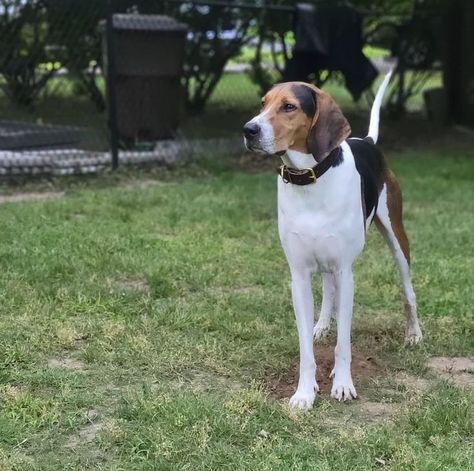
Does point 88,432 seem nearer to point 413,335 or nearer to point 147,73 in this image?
point 413,335

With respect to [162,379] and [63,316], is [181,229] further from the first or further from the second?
[162,379]

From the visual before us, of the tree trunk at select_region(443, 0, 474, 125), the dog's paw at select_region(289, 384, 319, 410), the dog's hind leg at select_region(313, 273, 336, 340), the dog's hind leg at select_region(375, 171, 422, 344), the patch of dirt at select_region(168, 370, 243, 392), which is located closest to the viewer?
the dog's paw at select_region(289, 384, 319, 410)

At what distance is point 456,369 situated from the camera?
3848mm

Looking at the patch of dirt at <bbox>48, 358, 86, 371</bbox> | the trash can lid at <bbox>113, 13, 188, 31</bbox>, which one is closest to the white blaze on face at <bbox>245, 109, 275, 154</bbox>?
the patch of dirt at <bbox>48, 358, 86, 371</bbox>

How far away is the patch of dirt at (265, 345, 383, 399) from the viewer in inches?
141

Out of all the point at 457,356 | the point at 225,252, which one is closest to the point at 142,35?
the point at 225,252

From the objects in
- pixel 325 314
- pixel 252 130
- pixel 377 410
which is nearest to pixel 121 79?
pixel 325 314

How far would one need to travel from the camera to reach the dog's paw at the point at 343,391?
3449 millimetres

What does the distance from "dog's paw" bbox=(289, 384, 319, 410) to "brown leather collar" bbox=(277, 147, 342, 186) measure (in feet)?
2.95

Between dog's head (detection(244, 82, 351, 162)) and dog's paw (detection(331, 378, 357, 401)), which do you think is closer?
dog's head (detection(244, 82, 351, 162))

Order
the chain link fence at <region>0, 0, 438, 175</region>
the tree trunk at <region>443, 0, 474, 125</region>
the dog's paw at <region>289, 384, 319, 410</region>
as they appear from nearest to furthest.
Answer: the dog's paw at <region>289, 384, 319, 410</region>, the chain link fence at <region>0, 0, 438, 175</region>, the tree trunk at <region>443, 0, 474, 125</region>

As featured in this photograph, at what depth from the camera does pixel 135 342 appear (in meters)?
3.95

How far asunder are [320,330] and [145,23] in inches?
250

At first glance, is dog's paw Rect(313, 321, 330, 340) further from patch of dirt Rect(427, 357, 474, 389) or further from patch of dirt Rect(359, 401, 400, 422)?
patch of dirt Rect(359, 401, 400, 422)
